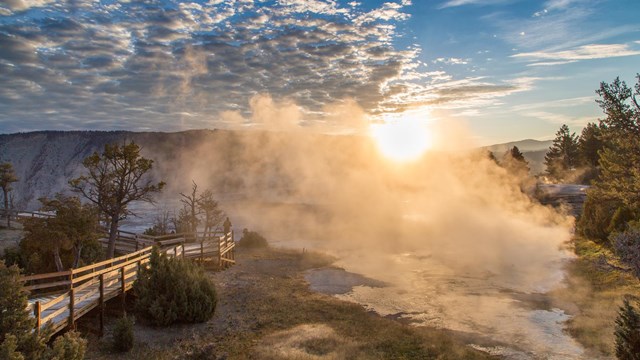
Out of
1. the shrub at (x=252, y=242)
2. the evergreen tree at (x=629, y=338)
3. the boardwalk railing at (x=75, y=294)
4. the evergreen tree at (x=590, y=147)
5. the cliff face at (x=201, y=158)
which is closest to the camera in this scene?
the evergreen tree at (x=629, y=338)

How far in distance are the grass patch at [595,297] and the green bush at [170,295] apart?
11.3m

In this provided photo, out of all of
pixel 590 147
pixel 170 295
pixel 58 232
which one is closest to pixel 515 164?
pixel 590 147

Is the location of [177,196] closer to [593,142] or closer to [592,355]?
[593,142]

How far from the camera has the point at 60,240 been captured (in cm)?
1436

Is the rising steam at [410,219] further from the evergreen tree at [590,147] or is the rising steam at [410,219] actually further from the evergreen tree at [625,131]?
the evergreen tree at [590,147]

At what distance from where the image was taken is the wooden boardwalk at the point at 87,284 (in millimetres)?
9930

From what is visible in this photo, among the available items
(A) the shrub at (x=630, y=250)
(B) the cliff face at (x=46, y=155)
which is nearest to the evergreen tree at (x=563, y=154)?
(A) the shrub at (x=630, y=250)

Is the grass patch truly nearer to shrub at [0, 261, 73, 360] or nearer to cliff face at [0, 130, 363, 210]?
A: shrub at [0, 261, 73, 360]

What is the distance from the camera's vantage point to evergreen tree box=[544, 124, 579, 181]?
62438 millimetres

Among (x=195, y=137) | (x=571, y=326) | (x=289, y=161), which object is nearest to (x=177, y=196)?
(x=289, y=161)

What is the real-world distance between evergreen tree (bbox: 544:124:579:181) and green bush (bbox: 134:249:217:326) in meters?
59.0

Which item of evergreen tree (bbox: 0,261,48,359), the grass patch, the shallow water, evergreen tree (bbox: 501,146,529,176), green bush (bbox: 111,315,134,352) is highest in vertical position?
evergreen tree (bbox: 501,146,529,176)

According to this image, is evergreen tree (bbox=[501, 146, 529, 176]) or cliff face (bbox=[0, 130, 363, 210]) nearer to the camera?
evergreen tree (bbox=[501, 146, 529, 176])

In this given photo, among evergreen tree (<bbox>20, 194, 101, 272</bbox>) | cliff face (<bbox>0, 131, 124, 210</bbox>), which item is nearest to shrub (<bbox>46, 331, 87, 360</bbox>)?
evergreen tree (<bbox>20, 194, 101, 272</bbox>)
